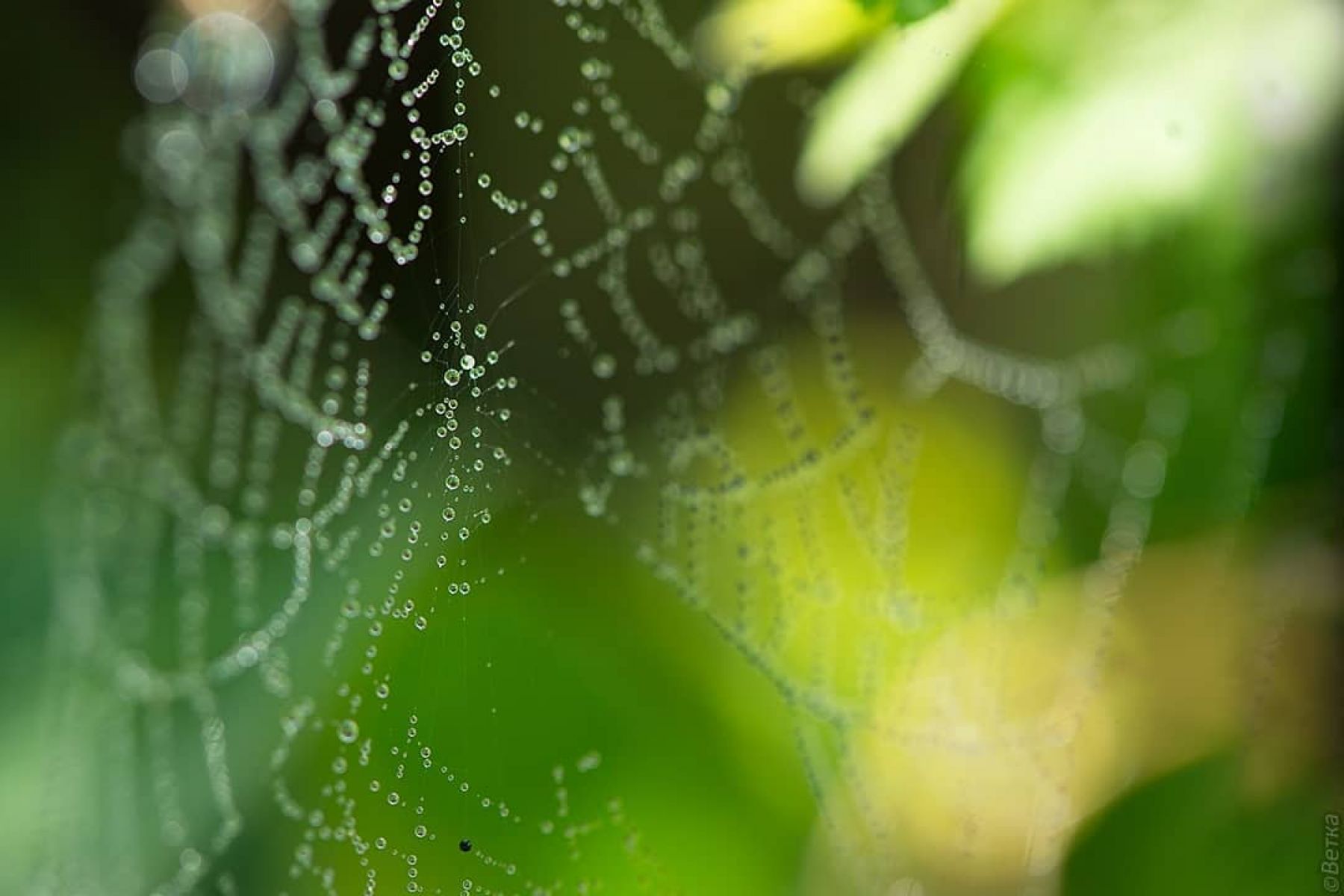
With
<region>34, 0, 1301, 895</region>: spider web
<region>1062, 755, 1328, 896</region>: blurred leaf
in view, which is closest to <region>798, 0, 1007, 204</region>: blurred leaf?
<region>34, 0, 1301, 895</region>: spider web

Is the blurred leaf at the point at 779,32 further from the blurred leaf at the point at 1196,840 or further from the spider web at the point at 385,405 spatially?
the blurred leaf at the point at 1196,840

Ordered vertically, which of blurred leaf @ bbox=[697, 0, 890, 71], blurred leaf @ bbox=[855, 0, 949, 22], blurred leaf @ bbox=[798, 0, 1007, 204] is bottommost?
blurred leaf @ bbox=[798, 0, 1007, 204]

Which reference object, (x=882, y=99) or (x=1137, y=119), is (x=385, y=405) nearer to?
(x=882, y=99)

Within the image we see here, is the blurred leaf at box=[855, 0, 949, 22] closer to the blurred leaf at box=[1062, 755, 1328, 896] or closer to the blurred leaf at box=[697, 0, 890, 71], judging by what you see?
the blurred leaf at box=[697, 0, 890, 71]

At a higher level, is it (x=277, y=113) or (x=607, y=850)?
(x=277, y=113)

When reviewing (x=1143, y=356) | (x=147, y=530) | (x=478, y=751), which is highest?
(x=147, y=530)

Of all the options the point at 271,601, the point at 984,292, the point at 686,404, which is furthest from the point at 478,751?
the point at 984,292

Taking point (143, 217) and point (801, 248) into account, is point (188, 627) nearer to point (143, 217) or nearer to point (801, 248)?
point (143, 217)
